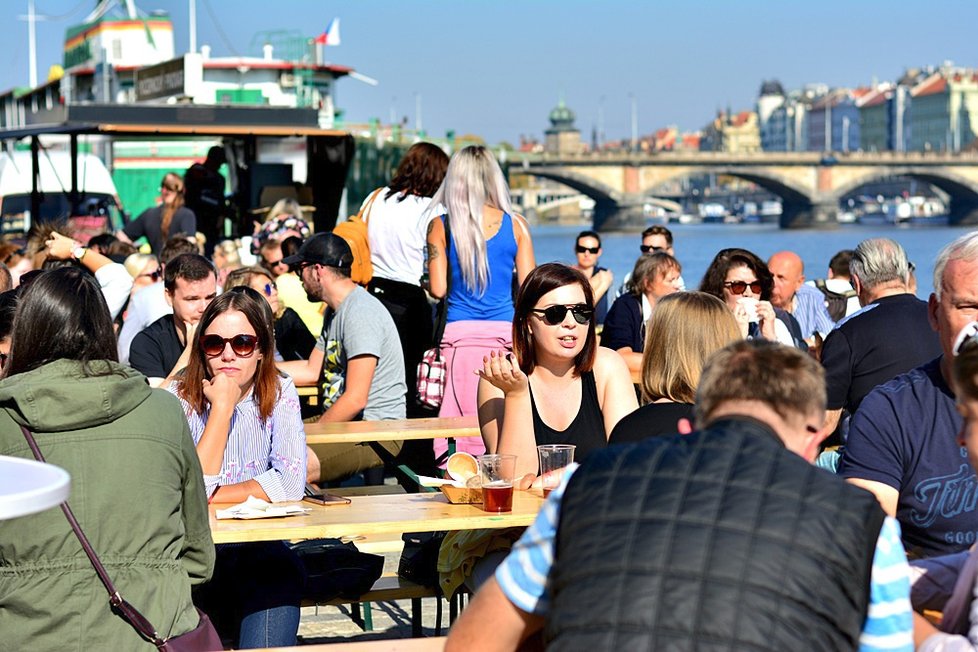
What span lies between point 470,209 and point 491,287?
322 millimetres

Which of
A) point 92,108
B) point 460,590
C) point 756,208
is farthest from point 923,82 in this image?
→ point 460,590

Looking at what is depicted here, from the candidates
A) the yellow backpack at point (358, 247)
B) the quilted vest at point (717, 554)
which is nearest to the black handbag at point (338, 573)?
the quilted vest at point (717, 554)

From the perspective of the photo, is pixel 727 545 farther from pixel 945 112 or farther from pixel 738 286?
pixel 945 112

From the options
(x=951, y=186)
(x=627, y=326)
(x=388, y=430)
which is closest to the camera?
(x=388, y=430)

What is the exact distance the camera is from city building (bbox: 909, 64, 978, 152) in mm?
135375

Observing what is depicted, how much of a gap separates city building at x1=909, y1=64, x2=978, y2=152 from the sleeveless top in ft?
445

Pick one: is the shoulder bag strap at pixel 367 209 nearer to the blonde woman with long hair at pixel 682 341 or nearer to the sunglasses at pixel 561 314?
the sunglasses at pixel 561 314

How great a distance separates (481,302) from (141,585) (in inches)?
126

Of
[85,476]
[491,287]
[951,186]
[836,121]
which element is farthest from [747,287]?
[836,121]

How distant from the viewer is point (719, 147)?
16950 centimetres

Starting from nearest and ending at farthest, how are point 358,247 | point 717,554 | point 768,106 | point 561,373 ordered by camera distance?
point 717,554
point 561,373
point 358,247
point 768,106

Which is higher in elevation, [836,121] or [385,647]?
[836,121]

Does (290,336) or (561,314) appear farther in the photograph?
(290,336)

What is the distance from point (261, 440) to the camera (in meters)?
4.04
